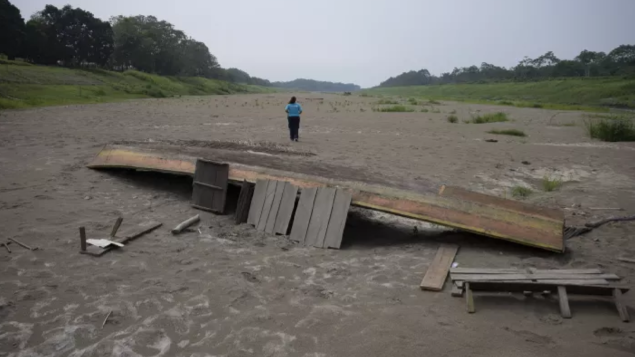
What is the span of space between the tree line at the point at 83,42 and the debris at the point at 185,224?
43265 millimetres

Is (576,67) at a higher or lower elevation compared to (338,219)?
higher

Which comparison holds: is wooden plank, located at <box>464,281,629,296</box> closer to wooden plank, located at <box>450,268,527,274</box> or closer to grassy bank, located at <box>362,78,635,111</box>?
wooden plank, located at <box>450,268,527,274</box>

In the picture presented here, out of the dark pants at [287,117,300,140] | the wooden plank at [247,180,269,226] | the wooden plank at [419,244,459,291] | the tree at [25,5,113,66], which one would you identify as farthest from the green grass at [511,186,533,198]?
the tree at [25,5,113,66]

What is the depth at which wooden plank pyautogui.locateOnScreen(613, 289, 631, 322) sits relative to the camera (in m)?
3.76

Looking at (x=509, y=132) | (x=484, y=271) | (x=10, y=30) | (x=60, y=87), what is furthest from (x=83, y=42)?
(x=484, y=271)

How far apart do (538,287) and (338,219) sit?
2.73 metres

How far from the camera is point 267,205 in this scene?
6.63 m

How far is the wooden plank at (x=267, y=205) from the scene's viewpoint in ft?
21.2

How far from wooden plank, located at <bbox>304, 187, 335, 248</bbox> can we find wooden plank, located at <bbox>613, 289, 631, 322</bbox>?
11.0 feet

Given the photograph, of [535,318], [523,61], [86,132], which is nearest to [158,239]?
[535,318]

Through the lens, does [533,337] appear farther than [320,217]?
No

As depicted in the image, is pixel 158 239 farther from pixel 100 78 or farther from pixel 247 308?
pixel 100 78

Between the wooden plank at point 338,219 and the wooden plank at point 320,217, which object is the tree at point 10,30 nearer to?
the wooden plank at point 320,217

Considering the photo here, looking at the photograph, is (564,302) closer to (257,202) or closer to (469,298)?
(469,298)
